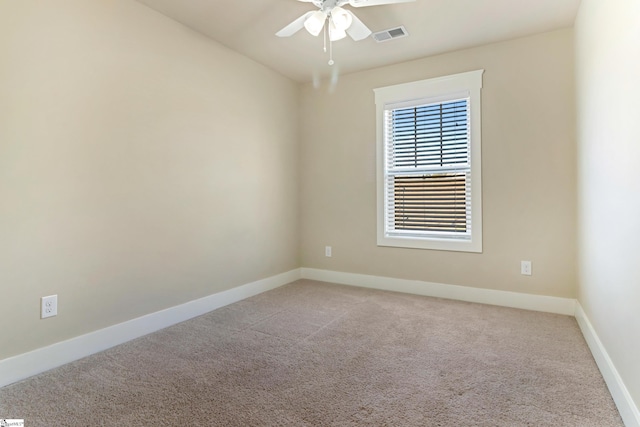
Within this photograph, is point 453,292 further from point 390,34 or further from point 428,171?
point 390,34

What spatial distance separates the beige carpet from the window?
3.19ft

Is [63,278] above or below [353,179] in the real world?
below

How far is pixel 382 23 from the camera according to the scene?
2805 millimetres

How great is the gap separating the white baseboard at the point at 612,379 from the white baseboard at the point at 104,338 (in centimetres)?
284

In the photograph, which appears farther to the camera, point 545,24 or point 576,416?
point 545,24

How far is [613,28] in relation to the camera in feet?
5.88

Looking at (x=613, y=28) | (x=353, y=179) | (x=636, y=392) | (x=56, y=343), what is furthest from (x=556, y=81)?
(x=56, y=343)

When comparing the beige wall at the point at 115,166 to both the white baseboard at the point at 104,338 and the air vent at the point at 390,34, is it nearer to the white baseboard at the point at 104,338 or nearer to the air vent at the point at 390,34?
the white baseboard at the point at 104,338

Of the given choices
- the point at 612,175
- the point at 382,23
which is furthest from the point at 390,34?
the point at 612,175

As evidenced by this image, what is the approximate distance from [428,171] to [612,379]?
7.54 ft

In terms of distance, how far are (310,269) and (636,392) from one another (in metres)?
3.24

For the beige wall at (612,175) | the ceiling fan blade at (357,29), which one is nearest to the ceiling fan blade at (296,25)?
the ceiling fan blade at (357,29)

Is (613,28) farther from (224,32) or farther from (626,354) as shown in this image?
(224,32)

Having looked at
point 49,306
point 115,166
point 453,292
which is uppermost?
point 115,166
